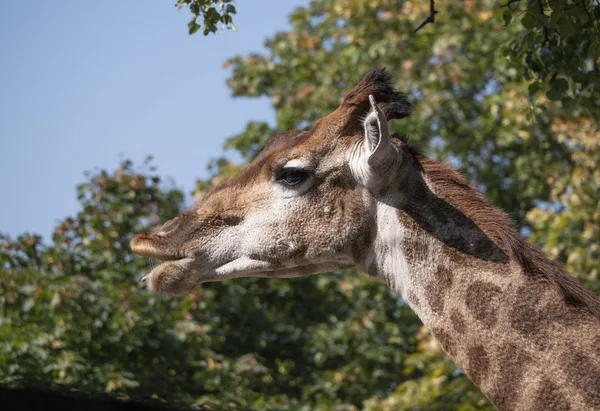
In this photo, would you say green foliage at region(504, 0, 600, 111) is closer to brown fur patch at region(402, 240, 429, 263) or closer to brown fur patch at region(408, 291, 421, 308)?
brown fur patch at region(402, 240, 429, 263)

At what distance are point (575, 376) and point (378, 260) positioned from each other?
1.03 metres

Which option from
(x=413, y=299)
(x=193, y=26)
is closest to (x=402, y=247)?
(x=413, y=299)

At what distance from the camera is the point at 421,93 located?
15016mm

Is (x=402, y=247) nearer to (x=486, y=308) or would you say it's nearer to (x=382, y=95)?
(x=486, y=308)

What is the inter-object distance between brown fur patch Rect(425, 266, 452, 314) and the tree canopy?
5.39 feet

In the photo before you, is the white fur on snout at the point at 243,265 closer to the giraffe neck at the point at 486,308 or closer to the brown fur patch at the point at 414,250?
the giraffe neck at the point at 486,308

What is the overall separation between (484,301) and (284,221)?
3.23ft

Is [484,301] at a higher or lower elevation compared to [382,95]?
lower

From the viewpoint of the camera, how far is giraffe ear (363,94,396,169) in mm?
3852

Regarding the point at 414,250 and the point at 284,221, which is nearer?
the point at 414,250

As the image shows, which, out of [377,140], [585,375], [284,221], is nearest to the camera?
[585,375]

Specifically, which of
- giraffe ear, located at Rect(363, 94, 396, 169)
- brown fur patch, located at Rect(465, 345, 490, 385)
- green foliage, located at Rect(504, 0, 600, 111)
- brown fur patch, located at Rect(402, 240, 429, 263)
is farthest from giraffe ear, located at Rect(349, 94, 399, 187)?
green foliage, located at Rect(504, 0, 600, 111)

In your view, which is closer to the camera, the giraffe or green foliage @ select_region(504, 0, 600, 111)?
the giraffe

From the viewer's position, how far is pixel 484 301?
3.68 metres
